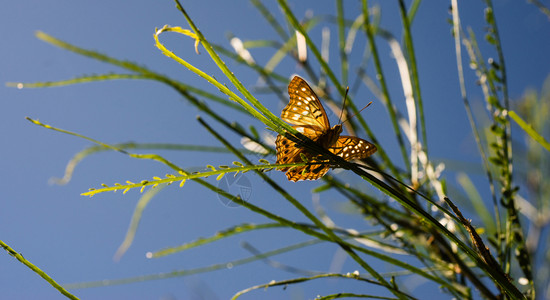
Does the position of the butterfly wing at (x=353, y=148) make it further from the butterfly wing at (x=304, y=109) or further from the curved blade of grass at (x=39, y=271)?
the curved blade of grass at (x=39, y=271)

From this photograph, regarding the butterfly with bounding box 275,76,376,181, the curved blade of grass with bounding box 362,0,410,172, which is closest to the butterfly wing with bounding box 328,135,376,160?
the butterfly with bounding box 275,76,376,181

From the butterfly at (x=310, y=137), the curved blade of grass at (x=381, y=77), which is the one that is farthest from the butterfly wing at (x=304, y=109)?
the curved blade of grass at (x=381, y=77)

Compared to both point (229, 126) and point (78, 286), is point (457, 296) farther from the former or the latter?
point (78, 286)

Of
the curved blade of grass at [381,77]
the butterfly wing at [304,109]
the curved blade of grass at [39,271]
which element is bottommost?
the curved blade of grass at [39,271]

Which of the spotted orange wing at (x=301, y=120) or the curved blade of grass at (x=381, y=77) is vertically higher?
the curved blade of grass at (x=381, y=77)

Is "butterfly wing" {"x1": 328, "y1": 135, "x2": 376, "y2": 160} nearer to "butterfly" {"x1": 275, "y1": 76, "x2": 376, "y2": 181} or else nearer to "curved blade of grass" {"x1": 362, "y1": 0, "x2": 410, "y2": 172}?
"butterfly" {"x1": 275, "y1": 76, "x2": 376, "y2": 181}

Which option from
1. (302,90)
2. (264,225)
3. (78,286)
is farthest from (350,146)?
(78,286)

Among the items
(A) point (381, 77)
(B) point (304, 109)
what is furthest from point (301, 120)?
(A) point (381, 77)

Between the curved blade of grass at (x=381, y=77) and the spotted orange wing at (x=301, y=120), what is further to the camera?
the curved blade of grass at (x=381, y=77)
